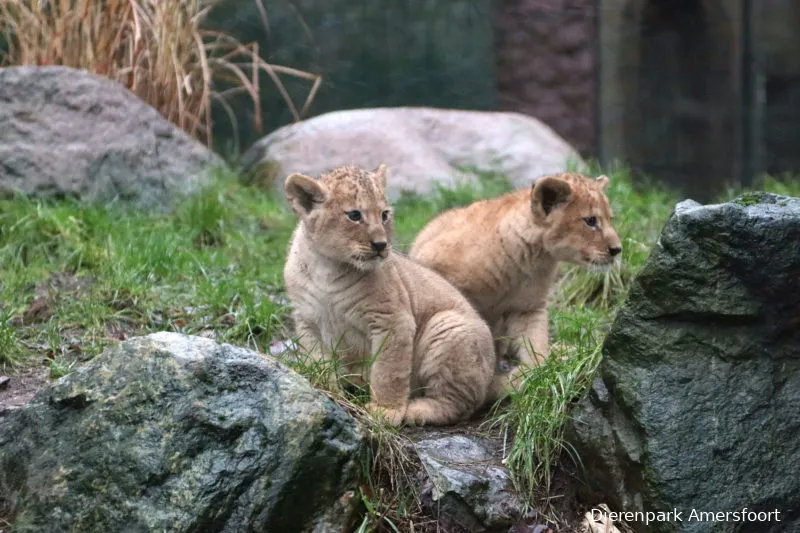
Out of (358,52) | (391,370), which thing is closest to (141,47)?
(358,52)

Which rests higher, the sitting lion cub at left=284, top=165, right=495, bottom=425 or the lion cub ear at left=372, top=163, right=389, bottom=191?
the lion cub ear at left=372, top=163, right=389, bottom=191

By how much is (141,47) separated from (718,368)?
8086mm

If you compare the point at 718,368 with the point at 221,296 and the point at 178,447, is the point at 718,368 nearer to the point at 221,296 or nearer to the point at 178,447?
the point at 178,447

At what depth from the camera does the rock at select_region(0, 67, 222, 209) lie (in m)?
9.20

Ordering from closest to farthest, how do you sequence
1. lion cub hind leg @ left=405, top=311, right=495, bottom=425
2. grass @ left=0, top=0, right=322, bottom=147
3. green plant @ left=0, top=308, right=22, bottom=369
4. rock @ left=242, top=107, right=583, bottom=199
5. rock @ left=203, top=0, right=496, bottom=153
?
lion cub hind leg @ left=405, top=311, right=495, bottom=425 → green plant @ left=0, top=308, right=22, bottom=369 → grass @ left=0, top=0, right=322, bottom=147 → rock @ left=242, top=107, right=583, bottom=199 → rock @ left=203, top=0, right=496, bottom=153

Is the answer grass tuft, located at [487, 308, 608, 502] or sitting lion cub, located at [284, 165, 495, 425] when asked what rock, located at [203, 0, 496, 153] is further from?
grass tuft, located at [487, 308, 608, 502]

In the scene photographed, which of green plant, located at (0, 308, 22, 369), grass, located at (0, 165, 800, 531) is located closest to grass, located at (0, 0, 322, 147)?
grass, located at (0, 165, 800, 531)

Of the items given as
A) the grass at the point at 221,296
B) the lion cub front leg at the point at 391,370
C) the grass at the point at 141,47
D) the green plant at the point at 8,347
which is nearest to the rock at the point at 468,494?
the grass at the point at 221,296

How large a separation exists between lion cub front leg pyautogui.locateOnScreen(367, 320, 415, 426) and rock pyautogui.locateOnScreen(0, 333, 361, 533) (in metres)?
0.67

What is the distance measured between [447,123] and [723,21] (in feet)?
11.8

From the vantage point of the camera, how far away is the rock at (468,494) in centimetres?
523

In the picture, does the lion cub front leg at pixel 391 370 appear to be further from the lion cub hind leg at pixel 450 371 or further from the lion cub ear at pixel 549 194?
the lion cub ear at pixel 549 194

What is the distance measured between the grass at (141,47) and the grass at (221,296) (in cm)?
174

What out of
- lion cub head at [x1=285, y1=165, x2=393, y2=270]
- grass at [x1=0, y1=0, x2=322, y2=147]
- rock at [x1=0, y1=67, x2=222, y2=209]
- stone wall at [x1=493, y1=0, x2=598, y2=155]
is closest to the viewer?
lion cub head at [x1=285, y1=165, x2=393, y2=270]
